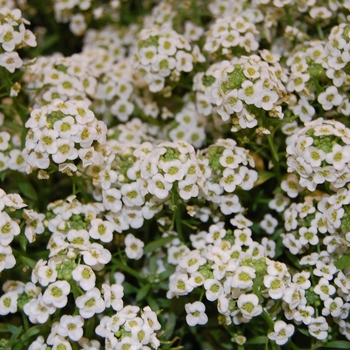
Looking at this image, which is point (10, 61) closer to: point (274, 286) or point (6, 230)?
point (6, 230)

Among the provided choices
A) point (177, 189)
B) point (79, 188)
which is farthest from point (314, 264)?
point (79, 188)

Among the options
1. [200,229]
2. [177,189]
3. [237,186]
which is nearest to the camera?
[177,189]

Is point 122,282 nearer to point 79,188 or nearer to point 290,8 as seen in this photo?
point 79,188

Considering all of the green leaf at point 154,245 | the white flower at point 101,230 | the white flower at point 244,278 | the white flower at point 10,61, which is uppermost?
the white flower at point 10,61

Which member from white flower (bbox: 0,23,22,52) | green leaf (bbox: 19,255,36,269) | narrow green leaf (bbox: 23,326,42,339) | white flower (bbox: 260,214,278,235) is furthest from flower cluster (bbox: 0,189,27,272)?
white flower (bbox: 260,214,278,235)

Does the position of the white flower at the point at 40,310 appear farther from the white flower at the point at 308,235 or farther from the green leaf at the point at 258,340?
the white flower at the point at 308,235

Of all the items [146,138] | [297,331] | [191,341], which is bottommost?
[191,341]

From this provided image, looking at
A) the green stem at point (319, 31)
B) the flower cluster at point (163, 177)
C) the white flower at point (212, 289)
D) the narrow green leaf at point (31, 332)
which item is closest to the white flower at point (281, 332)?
the white flower at point (212, 289)
